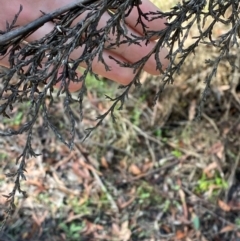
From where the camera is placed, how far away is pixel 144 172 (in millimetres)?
2855

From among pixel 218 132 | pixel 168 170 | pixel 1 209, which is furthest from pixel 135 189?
pixel 1 209

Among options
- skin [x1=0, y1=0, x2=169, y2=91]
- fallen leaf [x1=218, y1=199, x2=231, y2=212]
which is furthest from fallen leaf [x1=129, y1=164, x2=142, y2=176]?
skin [x1=0, y1=0, x2=169, y2=91]

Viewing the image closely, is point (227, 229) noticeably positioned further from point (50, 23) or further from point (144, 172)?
point (50, 23)

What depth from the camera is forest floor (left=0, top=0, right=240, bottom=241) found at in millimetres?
2621

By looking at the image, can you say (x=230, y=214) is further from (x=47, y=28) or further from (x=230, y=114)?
(x=47, y=28)

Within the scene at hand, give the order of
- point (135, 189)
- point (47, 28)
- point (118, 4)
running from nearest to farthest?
point (118, 4)
point (47, 28)
point (135, 189)

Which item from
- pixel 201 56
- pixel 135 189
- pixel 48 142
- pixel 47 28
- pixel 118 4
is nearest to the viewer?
pixel 118 4

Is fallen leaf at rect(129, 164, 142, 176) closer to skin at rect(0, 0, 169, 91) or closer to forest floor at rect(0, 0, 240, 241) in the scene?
forest floor at rect(0, 0, 240, 241)

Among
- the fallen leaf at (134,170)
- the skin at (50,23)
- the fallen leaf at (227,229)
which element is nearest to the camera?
the skin at (50,23)

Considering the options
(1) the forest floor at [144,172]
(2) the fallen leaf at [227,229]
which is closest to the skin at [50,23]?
(1) the forest floor at [144,172]

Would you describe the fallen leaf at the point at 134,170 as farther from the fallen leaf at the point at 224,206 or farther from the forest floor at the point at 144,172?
the fallen leaf at the point at 224,206

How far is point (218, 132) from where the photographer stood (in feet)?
9.23

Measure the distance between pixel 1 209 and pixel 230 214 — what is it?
139 cm

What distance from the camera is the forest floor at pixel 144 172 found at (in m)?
2.62
